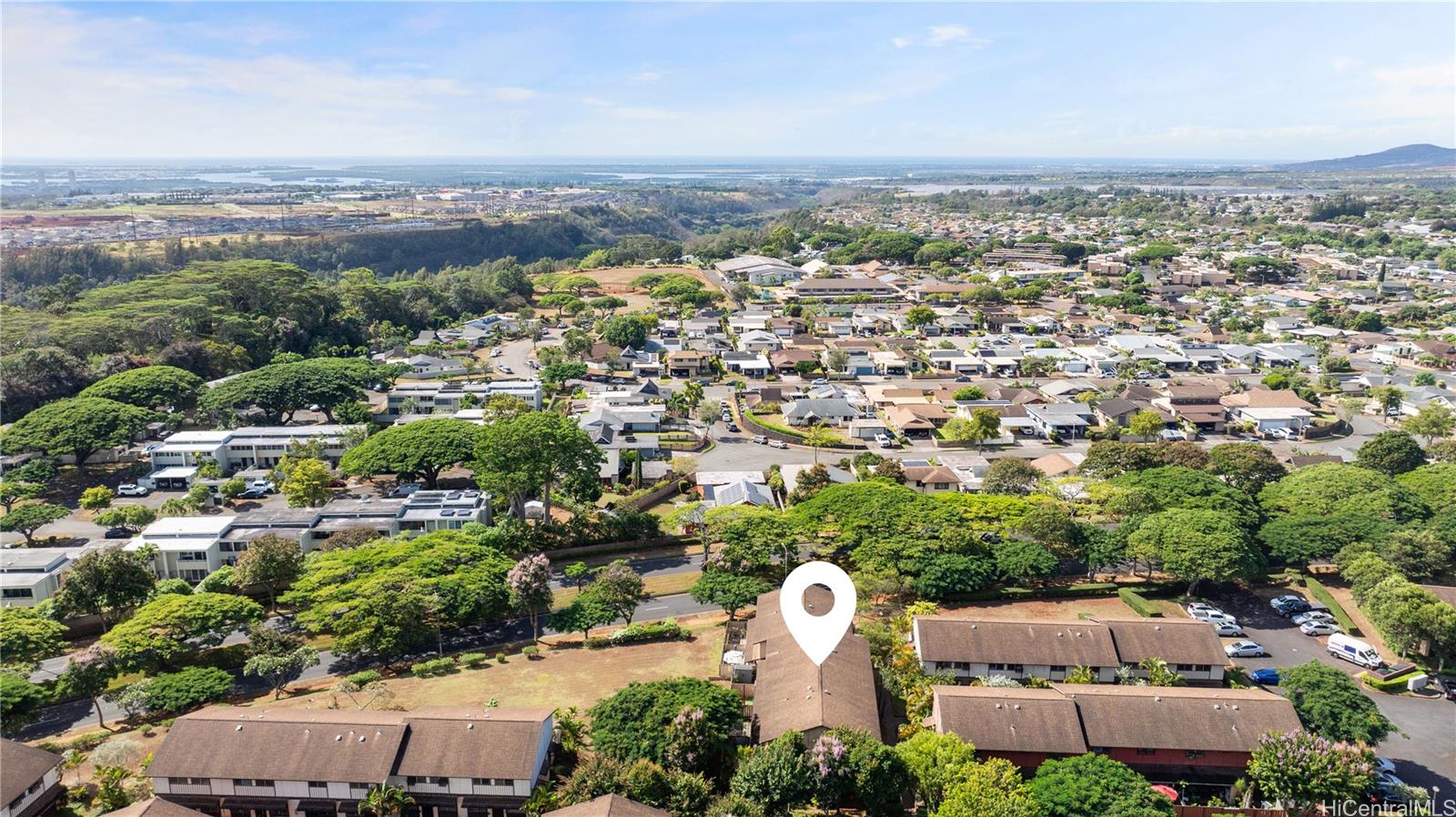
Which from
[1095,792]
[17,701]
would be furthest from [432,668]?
[1095,792]

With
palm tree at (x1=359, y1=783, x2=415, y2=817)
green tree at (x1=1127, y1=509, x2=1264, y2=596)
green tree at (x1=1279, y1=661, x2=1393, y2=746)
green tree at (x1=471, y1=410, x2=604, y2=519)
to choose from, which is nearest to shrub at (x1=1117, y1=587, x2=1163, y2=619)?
green tree at (x1=1127, y1=509, x2=1264, y2=596)

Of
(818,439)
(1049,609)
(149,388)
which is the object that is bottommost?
(1049,609)

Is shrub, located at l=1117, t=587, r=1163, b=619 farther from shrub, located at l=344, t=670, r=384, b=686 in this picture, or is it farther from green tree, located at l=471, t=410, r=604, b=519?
shrub, located at l=344, t=670, r=384, b=686

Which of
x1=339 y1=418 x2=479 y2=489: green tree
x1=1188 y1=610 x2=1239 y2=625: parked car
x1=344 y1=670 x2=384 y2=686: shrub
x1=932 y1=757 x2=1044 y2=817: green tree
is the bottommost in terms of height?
x1=1188 y1=610 x2=1239 y2=625: parked car

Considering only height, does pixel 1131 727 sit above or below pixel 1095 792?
below

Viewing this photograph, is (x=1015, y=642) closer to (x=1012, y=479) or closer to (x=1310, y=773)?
(x=1310, y=773)

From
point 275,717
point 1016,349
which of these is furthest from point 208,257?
point 275,717
